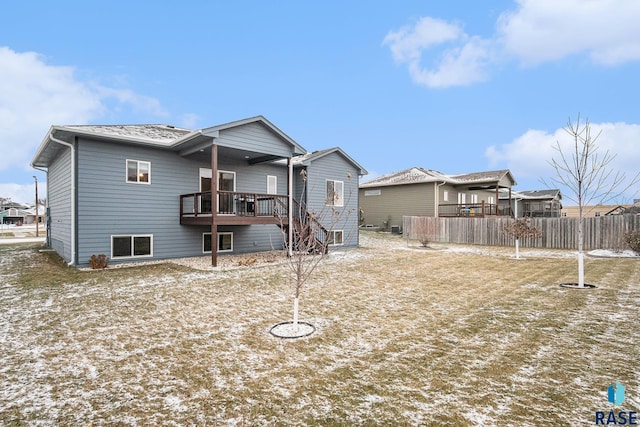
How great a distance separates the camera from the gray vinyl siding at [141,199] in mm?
11195

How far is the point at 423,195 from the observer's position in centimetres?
2577

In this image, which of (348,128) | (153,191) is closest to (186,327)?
(153,191)

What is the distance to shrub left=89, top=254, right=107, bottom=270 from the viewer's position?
10.9 meters

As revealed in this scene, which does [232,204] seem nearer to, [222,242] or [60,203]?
[222,242]

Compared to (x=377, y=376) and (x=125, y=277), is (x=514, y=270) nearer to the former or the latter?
(x=377, y=376)

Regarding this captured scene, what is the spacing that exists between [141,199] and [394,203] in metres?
20.2

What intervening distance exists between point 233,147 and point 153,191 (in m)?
3.68

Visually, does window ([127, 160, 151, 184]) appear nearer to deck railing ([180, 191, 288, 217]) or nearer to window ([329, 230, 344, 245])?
deck railing ([180, 191, 288, 217])

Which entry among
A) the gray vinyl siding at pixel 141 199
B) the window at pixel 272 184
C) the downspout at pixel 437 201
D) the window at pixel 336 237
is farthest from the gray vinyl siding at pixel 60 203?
the downspout at pixel 437 201

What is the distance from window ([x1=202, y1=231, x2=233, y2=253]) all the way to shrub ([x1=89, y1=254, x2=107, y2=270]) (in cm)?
389

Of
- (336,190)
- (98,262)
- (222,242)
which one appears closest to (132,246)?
(98,262)

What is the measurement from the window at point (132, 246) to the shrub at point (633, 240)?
66.9ft

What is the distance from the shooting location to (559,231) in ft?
60.1

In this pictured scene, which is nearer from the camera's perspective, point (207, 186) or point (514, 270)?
point (514, 270)
